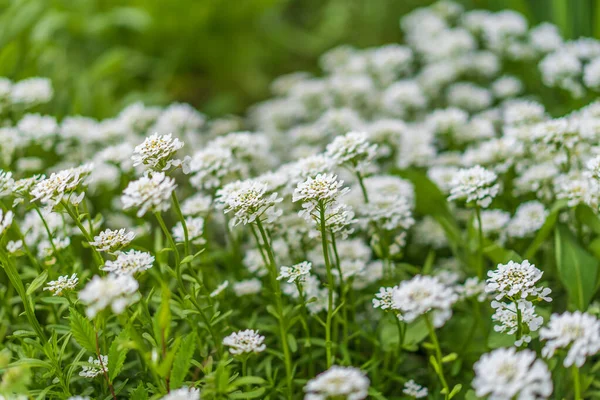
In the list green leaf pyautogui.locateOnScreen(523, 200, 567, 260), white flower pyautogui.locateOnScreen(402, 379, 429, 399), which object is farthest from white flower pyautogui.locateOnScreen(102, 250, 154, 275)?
green leaf pyautogui.locateOnScreen(523, 200, 567, 260)

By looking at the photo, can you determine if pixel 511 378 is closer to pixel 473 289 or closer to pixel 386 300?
pixel 386 300

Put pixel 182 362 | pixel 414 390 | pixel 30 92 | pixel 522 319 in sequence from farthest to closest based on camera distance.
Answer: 1. pixel 30 92
2. pixel 414 390
3. pixel 522 319
4. pixel 182 362

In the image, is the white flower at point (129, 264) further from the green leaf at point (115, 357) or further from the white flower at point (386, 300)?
the white flower at point (386, 300)

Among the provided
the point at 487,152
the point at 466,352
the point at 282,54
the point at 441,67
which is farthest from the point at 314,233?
the point at 282,54

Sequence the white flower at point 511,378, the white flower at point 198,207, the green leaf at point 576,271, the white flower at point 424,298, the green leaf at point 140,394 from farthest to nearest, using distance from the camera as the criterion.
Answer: the white flower at point 198,207, the green leaf at point 576,271, the green leaf at point 140,394, the white flower at point 424,298, the white flower at point 511,378

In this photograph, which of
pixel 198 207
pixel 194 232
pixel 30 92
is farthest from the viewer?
pixel 30 92

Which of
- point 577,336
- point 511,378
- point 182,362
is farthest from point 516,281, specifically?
point 182,362

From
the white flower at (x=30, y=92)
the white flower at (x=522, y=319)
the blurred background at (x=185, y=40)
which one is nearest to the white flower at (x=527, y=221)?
the white flower at (x=522, y=319)
